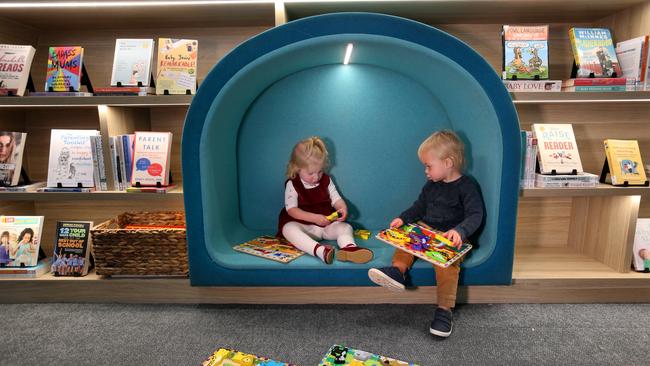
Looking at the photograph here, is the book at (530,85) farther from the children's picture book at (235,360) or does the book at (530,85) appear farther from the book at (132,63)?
the book at (132,63)

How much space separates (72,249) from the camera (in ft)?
7.59

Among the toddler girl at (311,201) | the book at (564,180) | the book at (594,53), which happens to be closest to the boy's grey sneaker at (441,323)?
the toddler girl at (311,201)

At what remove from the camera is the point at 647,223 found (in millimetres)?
2338

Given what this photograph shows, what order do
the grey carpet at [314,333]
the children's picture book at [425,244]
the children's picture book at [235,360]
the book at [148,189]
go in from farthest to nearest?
1. the book at [148,189]
2. the children's picture book at [425,244]
3. the grey carpet at [314,333]
4. the children's picture book at [235,360]

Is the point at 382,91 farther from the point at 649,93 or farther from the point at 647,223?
the point at 647,223

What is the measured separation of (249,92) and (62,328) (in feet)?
5.09

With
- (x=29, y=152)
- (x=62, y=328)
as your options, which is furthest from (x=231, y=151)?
(x=29, y=152)

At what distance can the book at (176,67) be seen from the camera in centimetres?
222

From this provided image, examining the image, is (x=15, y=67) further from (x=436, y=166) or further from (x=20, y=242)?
(x=436, y=166)

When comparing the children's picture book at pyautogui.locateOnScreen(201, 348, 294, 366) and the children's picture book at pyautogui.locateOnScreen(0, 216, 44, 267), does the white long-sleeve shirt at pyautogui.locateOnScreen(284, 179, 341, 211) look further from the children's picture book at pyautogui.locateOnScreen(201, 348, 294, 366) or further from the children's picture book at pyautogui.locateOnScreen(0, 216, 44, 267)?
the children's picture book at pyautogui.locateOnScreen(0, 216, 44, 267)

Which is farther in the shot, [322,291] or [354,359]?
[322,291]

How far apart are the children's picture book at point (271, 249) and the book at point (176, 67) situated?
2.99 feet

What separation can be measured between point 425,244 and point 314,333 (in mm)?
703

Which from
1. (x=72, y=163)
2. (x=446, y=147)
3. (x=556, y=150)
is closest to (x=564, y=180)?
(x=556, y=150)
